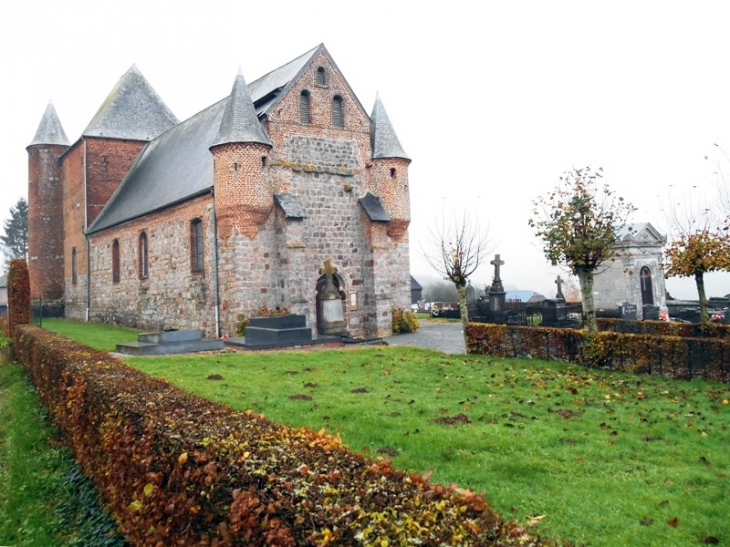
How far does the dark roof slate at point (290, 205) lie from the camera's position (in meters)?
20.0

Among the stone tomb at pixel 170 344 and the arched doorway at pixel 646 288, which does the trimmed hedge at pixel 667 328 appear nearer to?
the stone tomb at pixel 170 344

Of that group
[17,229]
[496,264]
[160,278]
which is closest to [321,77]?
[160,278]

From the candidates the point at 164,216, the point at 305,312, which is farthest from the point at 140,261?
the point at 305,312

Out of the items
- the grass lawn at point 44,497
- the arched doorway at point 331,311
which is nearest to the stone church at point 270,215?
the arched doorway at point 331,311

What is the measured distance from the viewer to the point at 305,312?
2052 centimetres

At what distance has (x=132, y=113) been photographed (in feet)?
114

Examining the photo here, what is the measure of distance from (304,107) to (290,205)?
424 centimetres

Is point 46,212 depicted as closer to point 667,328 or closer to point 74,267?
point 74,267

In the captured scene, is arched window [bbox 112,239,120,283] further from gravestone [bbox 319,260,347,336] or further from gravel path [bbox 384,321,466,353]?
gravel path [bbox 384,321,466,353]

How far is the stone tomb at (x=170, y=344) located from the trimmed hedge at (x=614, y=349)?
295 inches

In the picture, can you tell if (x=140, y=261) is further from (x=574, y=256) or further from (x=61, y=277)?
(x=574, y=256)

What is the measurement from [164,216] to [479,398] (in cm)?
1833

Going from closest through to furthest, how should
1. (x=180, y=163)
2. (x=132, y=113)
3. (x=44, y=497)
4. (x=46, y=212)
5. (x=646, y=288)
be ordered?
(x=44, y=497), (x=180, y=163), (x=646, y=288), (x=132, y=113), (x=46, y=212)

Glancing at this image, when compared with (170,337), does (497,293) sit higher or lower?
higher
